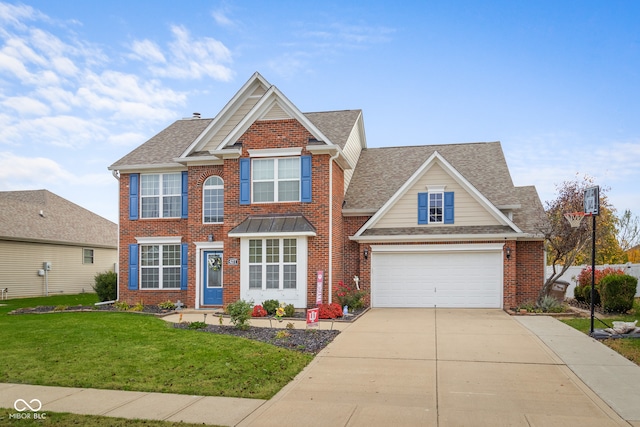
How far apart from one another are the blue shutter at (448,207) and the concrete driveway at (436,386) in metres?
6.44

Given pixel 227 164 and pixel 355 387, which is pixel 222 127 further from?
pixel 355 387

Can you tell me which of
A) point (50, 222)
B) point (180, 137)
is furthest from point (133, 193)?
point (50, 222)

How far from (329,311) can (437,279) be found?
198 inches

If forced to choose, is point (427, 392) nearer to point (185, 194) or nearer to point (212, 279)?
point (212, 279)

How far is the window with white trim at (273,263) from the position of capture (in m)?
18.8

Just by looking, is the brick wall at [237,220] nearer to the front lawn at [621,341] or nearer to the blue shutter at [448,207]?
the blue shutter at [448,207]

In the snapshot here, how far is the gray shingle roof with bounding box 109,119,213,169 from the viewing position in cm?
2198

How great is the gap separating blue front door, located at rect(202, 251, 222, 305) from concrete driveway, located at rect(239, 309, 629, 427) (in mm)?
8282

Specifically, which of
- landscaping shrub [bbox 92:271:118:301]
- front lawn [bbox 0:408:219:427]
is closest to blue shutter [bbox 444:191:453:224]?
landscaping shrub [bbox 92:271:118:301]

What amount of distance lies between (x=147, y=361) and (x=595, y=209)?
11.3 metres

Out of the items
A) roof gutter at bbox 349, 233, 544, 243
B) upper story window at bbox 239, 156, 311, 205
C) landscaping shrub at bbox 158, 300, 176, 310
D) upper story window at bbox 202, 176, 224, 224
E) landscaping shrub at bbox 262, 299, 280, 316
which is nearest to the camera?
landscaping shrub at bbox 262, 299, 280, 316

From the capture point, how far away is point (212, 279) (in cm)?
2092

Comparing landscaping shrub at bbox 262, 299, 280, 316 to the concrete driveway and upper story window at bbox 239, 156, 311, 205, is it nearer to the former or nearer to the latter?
upper story window at bbox 239, 156, 311, 205

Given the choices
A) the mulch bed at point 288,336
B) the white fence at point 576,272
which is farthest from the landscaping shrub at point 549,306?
the mulch bed at point 288,336
